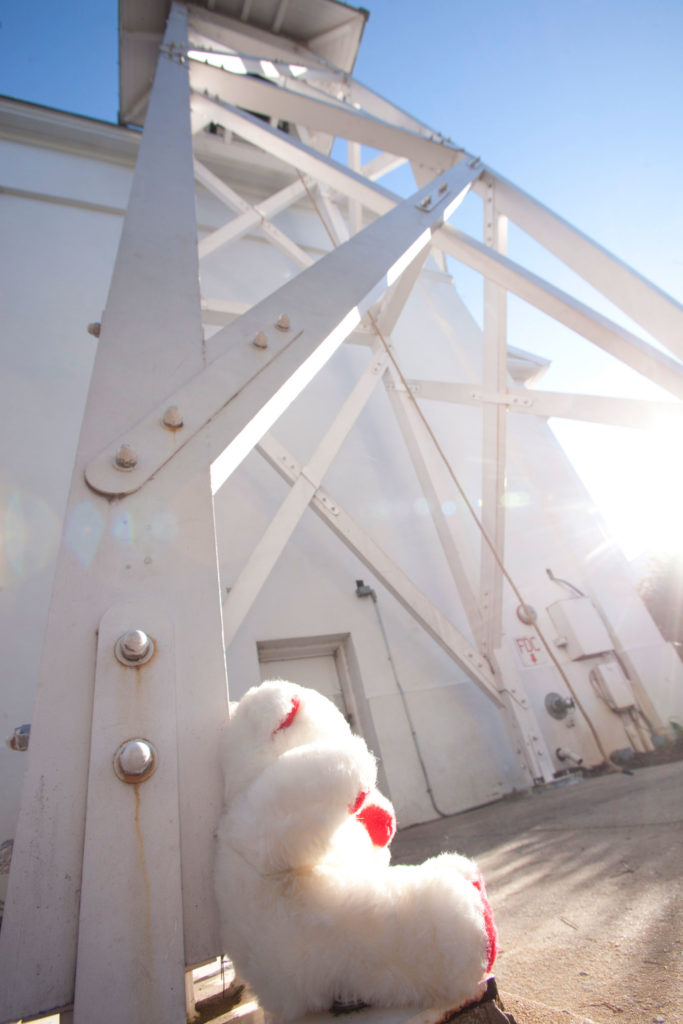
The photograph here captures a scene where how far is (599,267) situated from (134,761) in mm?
1963

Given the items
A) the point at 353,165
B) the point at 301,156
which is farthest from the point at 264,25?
the point at 301,156

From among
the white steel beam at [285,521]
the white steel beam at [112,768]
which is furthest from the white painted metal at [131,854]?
the white steel beam at [285,521]

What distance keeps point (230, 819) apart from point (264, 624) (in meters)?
2.56

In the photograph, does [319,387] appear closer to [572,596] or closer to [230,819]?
[572,596]

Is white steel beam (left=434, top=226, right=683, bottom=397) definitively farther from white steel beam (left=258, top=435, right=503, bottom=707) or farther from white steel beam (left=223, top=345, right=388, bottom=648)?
white steel beam (left=258, top=435, right=503, bottom=707)

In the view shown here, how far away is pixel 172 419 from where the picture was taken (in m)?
0.67

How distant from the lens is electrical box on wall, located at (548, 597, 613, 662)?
11.7ft

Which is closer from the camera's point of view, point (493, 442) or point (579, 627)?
point (493, 442)

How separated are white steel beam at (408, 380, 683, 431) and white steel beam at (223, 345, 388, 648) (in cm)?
67

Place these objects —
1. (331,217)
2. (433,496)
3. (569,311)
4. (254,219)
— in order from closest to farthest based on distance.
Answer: (569,311)
(433,496)
(254,219)
(331,217)

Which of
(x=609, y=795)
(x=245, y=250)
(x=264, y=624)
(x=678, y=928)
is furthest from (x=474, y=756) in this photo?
(x=245, y=250)

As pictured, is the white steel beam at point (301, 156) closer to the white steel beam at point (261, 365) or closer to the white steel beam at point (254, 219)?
the white steel beam at point (261, 365)

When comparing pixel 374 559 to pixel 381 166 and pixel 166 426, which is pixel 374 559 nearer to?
pixel 166 426

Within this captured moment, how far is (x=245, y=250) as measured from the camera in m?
4.64
